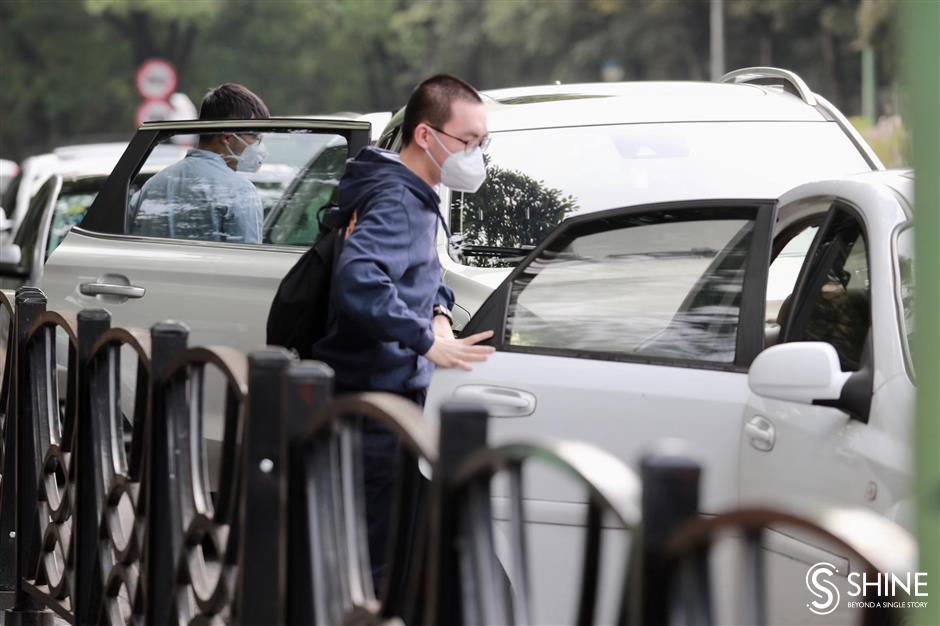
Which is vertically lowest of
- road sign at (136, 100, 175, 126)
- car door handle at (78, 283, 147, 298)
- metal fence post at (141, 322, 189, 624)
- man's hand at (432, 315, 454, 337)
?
metal fence post at (141, 322, 189, 624)

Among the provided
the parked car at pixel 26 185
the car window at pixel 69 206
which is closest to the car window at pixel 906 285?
the car window at pixel 69 206

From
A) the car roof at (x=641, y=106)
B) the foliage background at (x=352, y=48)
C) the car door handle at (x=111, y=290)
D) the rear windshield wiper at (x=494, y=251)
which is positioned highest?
the foliage background at (x=352, y=48)

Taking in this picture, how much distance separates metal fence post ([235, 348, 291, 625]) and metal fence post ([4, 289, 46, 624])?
1994mm

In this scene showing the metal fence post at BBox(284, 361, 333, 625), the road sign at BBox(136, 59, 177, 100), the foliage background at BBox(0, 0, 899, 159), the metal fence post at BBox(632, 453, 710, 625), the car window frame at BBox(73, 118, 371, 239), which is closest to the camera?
the metal fence post at BBox(632, 453, 710, 625)

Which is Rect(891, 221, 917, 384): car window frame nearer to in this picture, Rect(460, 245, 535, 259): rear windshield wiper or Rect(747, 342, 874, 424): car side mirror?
Rect(747, 342, 874, 424): car side mirror

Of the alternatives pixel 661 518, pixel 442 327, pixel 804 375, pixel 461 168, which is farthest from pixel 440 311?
pixel 661 518

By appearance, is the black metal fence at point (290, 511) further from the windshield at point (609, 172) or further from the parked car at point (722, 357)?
the windshield at point (609, 172)

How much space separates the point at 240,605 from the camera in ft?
10.00

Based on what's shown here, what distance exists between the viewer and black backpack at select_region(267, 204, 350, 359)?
448cm

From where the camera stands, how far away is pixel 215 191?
654 cm

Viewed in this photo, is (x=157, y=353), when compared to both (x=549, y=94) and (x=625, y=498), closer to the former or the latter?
(x=625, y=498)

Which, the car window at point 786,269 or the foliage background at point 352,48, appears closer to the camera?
the car window at point 786,269

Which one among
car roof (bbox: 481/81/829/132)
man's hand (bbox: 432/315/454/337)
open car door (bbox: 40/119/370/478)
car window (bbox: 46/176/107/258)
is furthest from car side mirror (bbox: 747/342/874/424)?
car window (bbox: 46/176/107/258)

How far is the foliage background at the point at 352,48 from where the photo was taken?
4431 centimetres
